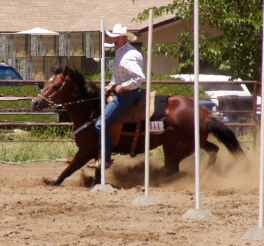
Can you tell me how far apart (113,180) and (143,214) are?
3.71m

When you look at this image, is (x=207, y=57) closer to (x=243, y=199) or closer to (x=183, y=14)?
(x=183, y=14)

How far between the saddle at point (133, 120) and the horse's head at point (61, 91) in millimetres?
629

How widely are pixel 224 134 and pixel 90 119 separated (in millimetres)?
1786

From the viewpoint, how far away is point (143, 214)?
9820 mm

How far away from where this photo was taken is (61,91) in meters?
12.9

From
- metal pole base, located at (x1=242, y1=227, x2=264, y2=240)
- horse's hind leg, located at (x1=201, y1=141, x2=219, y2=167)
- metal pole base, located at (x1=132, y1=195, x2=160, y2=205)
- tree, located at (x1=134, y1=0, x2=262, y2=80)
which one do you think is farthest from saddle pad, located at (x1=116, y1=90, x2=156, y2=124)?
tree, located at (x1=134, y1=0, x2=262, y2=80)

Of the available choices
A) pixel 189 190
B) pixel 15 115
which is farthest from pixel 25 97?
pixel 189 190

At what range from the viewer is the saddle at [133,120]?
41.5ft

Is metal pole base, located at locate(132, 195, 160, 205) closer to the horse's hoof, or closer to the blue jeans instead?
the blue jeans

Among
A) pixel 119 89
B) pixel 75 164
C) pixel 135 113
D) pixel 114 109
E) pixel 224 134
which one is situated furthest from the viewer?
pixel 224 134

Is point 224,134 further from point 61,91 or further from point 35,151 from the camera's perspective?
point 35,151

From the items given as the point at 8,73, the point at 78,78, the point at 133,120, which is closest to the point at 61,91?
the point at 78,78

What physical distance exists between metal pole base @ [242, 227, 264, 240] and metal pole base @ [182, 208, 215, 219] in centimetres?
127

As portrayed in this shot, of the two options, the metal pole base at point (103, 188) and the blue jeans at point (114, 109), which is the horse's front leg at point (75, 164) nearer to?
the blue jeans at point (114, 109)
